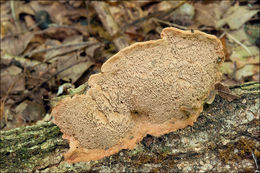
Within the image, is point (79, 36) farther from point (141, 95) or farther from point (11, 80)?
point (141, 95)

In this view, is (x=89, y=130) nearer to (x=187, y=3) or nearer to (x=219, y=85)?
(x=219, y=85)

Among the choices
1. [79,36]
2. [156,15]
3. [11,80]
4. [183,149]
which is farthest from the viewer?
[79,36]

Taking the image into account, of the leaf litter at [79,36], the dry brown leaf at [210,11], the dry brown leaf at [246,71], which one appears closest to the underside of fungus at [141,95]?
the leaf litter at [79,36]

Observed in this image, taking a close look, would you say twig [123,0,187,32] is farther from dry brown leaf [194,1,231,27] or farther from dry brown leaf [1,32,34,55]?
dry brown leaf [1,32,34,55]

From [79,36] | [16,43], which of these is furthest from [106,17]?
[16,43]

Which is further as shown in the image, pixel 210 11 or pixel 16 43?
pixel 16 43

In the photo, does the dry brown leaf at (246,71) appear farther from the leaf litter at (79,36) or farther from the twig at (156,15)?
the twig at (156,15)
